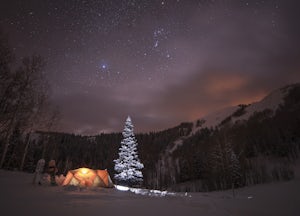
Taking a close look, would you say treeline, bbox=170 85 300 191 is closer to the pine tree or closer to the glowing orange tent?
the pine tree

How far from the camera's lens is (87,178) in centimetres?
1752

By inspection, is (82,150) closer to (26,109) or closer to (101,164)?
(101,164)

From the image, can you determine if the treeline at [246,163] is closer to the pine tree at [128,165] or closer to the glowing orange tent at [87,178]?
the pine tree at [128,165]

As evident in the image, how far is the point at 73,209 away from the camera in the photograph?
6.17 m

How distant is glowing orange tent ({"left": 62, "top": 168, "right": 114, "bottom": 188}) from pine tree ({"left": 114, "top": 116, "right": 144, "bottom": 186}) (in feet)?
26.7

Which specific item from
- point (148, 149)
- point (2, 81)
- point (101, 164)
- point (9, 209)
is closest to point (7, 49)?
point (2, 81)

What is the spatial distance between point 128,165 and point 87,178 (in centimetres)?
1044

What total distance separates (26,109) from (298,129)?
7678cm

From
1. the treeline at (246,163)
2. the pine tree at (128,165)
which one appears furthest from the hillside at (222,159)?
the pine tree at (128,165)

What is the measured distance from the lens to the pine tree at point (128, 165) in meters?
26.8

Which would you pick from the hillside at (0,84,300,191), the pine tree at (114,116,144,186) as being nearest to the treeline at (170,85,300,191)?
the hillside at (0,84,300,191)

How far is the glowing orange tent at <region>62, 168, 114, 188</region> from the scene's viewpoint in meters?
16.5

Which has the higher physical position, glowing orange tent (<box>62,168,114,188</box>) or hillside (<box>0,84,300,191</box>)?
hillside (<box>0,84,300,191</box>)

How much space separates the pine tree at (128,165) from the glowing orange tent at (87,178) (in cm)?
815
